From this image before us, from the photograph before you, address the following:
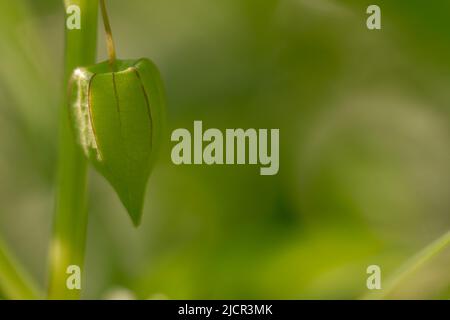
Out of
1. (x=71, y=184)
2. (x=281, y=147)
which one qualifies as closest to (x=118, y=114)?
(x=71, y=184)

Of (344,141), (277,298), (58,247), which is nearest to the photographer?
(58,247)

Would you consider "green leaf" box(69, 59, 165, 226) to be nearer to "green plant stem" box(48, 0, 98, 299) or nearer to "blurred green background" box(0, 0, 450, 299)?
"green plant stem" box(48, 0, 98, 299)

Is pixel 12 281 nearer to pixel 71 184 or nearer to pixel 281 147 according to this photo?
pixel 71 184

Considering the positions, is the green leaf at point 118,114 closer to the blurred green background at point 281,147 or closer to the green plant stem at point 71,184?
the green plant stem at point 71,184

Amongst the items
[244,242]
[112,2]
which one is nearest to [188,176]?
[244,242]

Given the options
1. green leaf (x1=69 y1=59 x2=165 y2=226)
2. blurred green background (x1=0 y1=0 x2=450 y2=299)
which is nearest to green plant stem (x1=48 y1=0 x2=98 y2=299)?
green leaf (x1=69 y1=59 x2=165 y2=226)

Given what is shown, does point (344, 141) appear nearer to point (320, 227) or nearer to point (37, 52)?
point (320, 227)

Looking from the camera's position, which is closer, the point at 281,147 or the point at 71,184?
the point at 71,184
